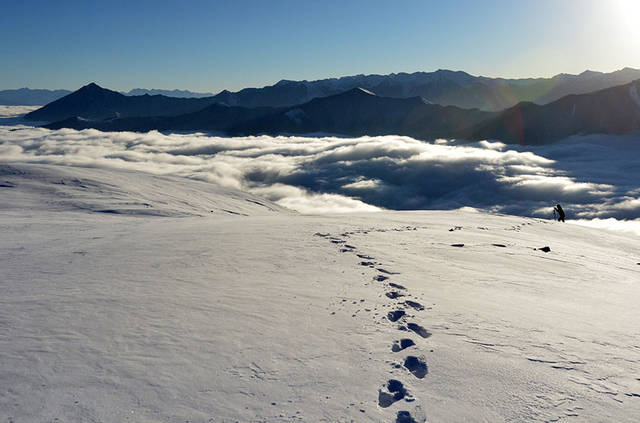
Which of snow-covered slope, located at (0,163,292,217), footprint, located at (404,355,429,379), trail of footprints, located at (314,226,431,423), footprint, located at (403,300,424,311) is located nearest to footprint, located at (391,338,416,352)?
trail of footprints, located at (314,226,431,423)

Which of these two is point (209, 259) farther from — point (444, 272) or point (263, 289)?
point (444, 272)

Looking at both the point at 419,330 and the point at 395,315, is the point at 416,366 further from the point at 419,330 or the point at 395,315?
the point at 395,315

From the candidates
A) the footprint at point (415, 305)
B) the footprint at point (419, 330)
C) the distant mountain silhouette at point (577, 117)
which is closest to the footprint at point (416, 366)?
the footprint at point (419, 330)

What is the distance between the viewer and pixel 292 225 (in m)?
16.4

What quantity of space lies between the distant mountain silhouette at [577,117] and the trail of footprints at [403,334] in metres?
211

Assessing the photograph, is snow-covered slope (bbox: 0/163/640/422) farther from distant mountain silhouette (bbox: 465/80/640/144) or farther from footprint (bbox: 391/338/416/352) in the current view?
distant mountain silhouette (bbox: 465/80/640/144)

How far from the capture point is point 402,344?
556 cm

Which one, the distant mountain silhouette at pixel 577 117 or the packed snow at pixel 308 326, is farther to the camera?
the distant mountain silhouette at pixel 577 117

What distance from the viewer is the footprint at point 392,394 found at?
13.8 feet

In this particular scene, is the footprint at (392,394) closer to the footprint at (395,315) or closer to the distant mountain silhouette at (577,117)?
the footprint at (395,315)

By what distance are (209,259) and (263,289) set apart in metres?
2.78

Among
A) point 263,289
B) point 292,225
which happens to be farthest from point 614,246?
point 263,289

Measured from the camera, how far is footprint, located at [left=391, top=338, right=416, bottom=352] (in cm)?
541

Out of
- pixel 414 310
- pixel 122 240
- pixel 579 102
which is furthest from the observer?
pixel 579 102
